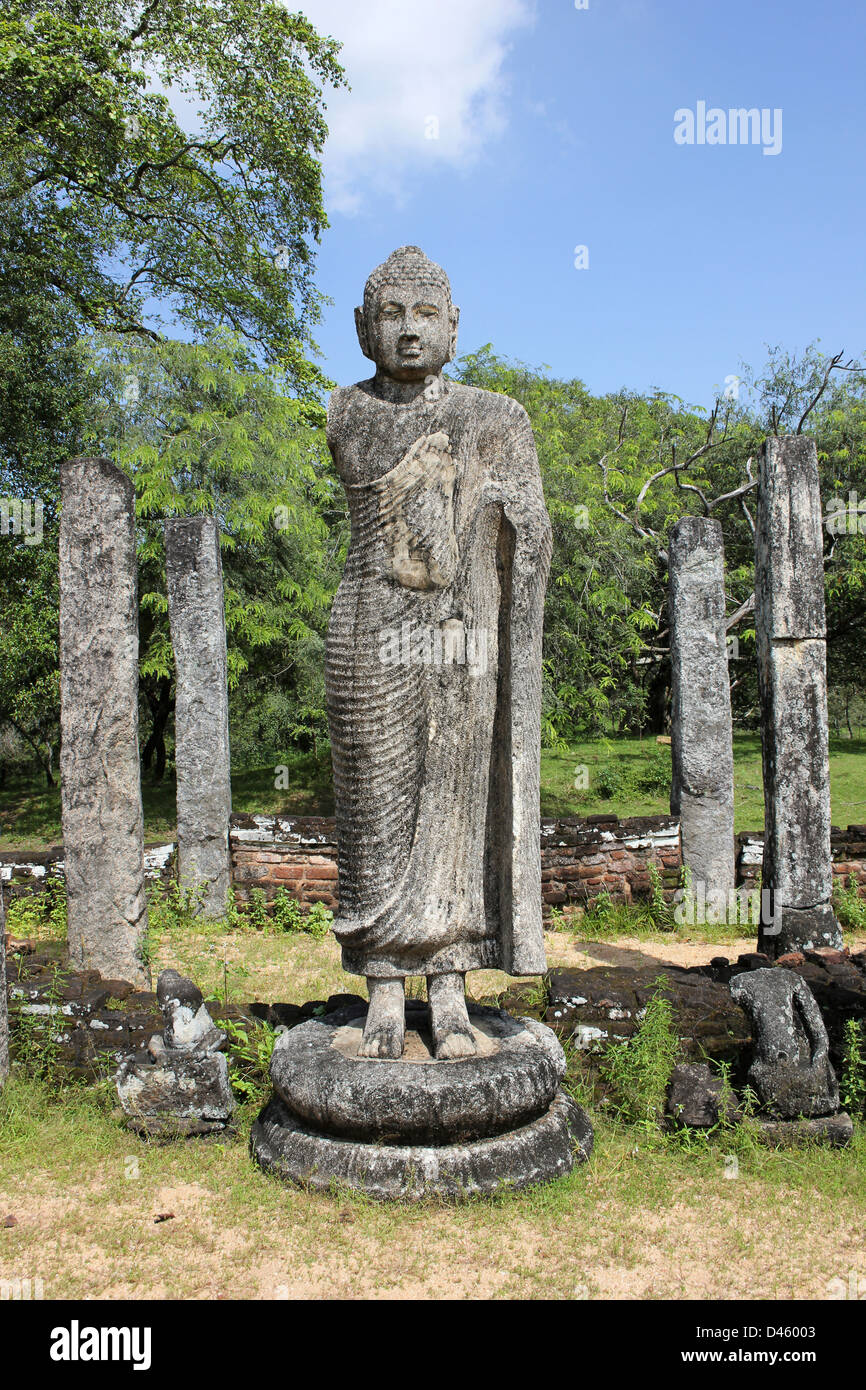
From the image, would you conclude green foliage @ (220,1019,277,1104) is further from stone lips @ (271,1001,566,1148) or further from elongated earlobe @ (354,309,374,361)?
elongated earlobe @ (354,309,374,361)

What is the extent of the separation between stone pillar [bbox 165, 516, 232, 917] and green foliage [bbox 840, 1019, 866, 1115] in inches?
223

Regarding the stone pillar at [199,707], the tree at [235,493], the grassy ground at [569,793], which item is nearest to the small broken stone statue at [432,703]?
the stone pillar at [199,707]

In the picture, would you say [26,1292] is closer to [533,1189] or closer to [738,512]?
[533,1189]

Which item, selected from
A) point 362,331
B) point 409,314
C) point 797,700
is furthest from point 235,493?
point 409,314

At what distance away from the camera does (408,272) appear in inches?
150

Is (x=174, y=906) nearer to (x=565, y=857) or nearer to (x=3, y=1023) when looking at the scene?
(x=565, y=857)

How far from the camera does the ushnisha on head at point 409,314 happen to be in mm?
3801

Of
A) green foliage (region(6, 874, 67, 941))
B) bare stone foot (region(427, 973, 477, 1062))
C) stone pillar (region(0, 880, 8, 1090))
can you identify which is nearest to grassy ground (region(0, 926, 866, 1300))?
stone pillar (region(0, 880, 8, 1090))

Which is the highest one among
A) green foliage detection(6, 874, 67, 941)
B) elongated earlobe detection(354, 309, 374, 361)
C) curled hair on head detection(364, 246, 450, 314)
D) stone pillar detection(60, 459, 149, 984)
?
curled hair on head detection(364, 246, 450, 314)

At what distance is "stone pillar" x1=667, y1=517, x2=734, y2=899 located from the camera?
341 inches

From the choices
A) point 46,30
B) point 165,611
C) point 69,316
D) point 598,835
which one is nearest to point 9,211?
point 69,316

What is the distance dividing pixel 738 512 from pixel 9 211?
41.5ft

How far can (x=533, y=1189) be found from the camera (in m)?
3.46

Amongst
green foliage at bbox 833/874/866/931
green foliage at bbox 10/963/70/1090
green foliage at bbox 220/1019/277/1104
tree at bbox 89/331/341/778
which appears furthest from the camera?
tree at bbox 89/331/341/778
